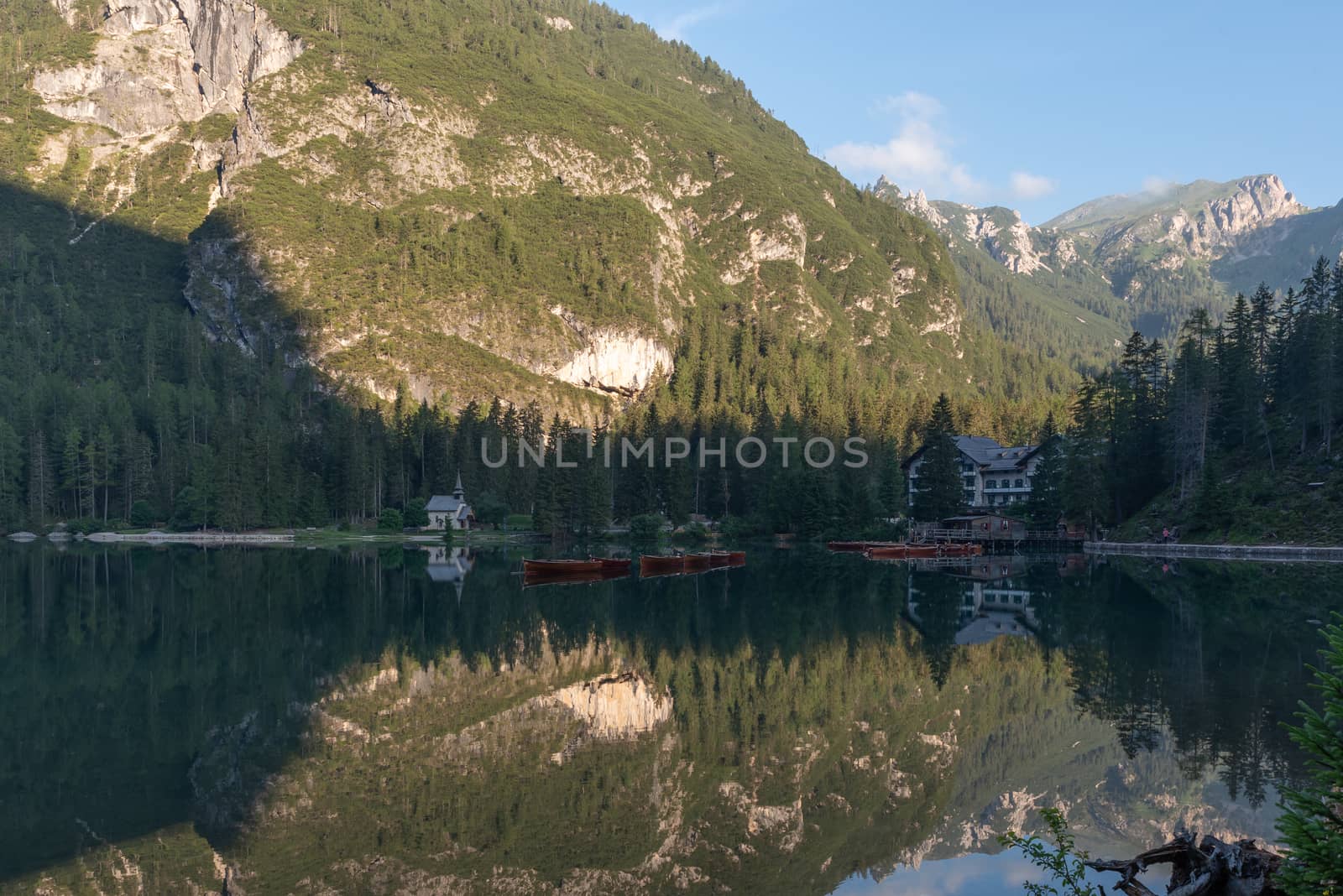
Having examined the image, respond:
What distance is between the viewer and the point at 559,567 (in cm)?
6894

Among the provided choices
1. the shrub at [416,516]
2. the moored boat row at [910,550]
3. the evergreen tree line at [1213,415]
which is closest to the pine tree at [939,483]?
the moored boat row at [910,550]

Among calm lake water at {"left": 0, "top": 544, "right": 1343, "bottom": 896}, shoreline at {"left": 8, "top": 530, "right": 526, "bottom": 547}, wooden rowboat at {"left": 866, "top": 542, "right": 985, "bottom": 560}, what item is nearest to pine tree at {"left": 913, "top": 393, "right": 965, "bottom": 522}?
wooden rowboat at {"left": 866, "top": 542, "right": 985, "bottom": 560}

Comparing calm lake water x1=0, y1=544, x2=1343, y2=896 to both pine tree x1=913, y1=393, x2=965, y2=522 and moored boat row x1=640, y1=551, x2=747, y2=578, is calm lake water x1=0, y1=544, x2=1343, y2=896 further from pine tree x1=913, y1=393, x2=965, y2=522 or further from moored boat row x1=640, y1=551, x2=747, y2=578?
pine tree x1=913, y1=393, x2=965, y2=522

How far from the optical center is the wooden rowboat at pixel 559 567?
6825cm

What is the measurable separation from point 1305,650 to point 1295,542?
51.0 metres

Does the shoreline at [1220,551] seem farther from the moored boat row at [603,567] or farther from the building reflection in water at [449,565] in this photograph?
the building reflection in water at [449,565]

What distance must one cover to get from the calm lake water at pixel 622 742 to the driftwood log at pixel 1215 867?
18.1ft

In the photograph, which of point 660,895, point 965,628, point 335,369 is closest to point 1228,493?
point 965,628

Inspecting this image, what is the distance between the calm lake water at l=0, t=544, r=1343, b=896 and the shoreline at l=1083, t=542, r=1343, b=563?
95.4 feet

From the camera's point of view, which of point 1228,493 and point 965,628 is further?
point 1228,493

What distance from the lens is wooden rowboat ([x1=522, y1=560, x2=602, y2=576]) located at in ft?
224

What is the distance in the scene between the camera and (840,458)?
14538 centimetres

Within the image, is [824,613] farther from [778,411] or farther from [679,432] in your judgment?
[778,411]

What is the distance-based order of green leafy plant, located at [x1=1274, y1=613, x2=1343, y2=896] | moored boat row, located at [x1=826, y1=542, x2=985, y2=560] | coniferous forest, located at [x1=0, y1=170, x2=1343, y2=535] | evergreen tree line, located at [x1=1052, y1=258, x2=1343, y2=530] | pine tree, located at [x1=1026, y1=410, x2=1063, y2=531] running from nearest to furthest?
green leafy plant, located at [x1=1274, y1=613, x2=1343, y2=896]
evergreen tree line, located at [x1=1052, y1=258, x2=1343, y2=530]
moored boat row, located at [x1=826, y1=542, x2=985, y2=560]
coniferous forest, located at [x1=0, y1=170, x2=1343, y2=535]
pine tree, located at [x1=1026, y1=410, x2=1063, y2=531]
